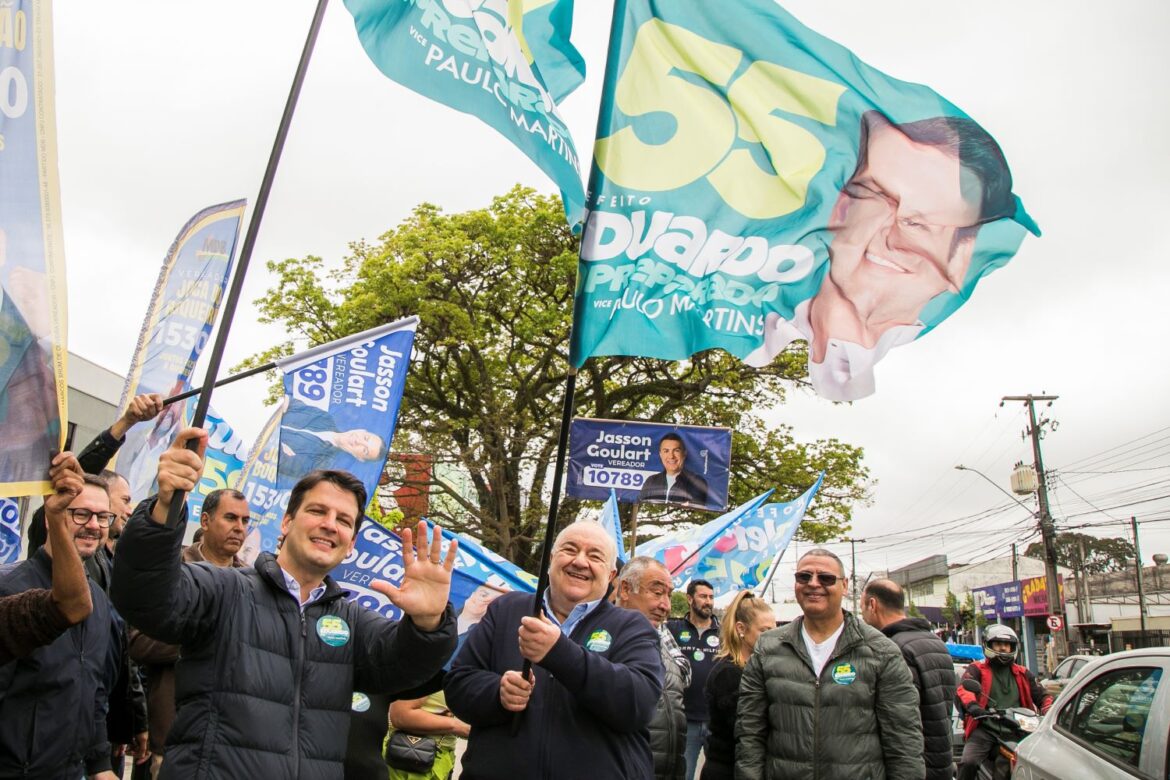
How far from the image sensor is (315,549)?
9.95ft

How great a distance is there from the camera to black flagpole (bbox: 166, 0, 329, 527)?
2660 mm

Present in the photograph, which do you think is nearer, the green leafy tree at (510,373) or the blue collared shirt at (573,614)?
the blue collared shirt at (573,614)

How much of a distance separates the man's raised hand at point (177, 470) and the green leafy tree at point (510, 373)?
750 inches

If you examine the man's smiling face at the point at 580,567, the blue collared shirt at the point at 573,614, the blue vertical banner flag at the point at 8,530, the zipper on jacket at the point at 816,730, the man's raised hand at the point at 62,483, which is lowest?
the zipper on jacket at the point at 816,730

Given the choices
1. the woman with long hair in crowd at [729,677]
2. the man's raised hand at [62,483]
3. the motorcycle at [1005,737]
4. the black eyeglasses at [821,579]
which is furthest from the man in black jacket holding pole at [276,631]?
the motorcycle at [1005,737]

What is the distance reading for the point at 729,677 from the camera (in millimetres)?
5367

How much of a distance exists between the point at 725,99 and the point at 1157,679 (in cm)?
321

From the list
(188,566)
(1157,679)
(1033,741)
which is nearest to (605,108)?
(188,566)

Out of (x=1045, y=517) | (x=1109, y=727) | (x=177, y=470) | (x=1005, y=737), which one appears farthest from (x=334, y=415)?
(x=1045, y=517)

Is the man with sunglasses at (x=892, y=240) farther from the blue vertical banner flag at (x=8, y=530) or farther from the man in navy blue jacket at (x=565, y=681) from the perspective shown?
the blue vertical banner flag at (x=8, y=530)

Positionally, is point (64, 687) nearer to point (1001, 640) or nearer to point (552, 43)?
point (552, 43)

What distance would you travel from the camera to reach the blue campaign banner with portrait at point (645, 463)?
1333 centimetres

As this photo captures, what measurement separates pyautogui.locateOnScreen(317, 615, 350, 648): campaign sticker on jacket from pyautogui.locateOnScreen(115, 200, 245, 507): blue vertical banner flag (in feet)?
11.5

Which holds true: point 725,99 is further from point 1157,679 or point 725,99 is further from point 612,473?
point 612,473
